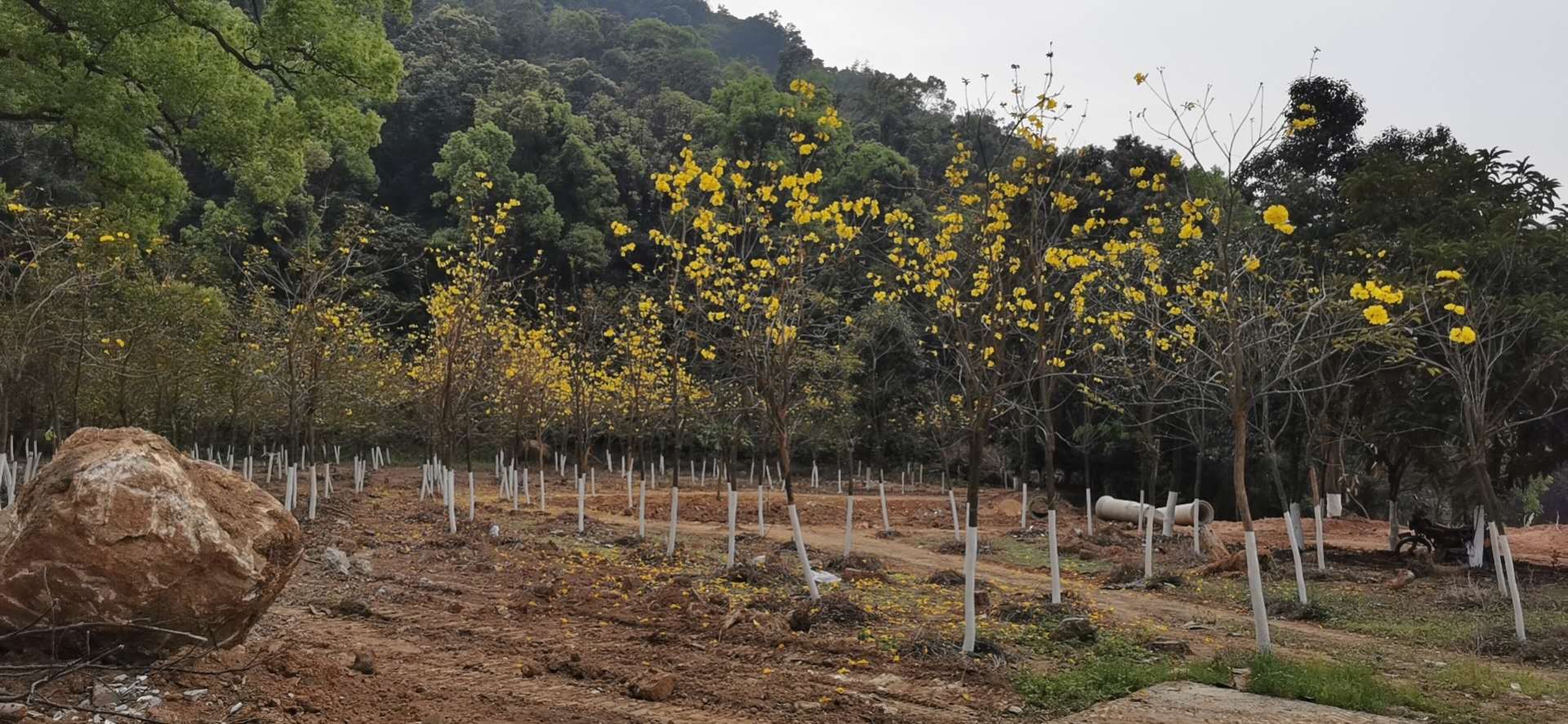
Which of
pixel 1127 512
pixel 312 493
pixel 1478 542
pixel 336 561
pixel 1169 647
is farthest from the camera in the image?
pixel 1127 512

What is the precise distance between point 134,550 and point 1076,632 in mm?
7249

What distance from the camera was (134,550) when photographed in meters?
5.72

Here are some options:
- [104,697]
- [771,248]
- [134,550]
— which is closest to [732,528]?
[771,248]

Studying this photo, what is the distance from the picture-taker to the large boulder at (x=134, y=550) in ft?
18.2

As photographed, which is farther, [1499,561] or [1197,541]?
[1197,541]

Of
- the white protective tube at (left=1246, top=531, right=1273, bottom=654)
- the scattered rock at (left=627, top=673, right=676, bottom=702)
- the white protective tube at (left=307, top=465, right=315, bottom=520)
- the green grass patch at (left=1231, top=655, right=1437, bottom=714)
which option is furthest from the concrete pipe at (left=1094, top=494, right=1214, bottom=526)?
the scattered rock at (left=627, top=673, right=676, bottom=702)

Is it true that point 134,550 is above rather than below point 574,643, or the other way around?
above

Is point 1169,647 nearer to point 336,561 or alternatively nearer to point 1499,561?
point 1499,561

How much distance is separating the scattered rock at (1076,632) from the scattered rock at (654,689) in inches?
150

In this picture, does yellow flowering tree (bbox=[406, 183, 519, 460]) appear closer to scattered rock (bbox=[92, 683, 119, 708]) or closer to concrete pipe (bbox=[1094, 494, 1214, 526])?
scattered rock (bbox=[92, 683, 119, 708])

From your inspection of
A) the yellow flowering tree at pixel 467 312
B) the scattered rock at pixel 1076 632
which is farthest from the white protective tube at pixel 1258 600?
the yellow flowering tree at pixel 467 312

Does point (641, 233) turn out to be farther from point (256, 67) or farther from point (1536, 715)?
point (1536, 715)

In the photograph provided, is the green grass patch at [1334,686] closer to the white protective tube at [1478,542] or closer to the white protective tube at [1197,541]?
the white protective tube at [1197,541]

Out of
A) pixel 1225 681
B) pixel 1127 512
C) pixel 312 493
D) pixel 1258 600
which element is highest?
pixel 312 493
